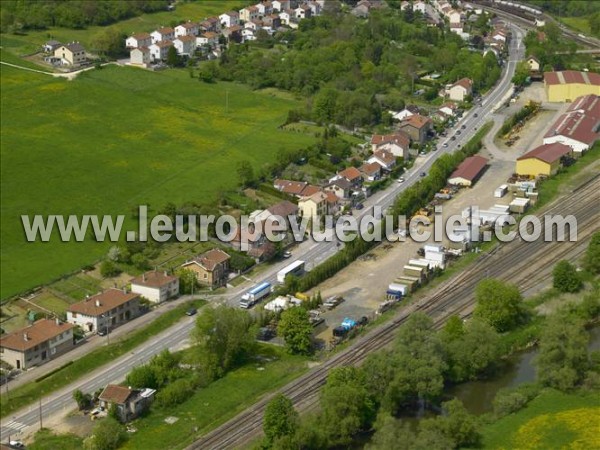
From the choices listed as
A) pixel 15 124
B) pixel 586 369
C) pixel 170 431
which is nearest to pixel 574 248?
pixel 586 369

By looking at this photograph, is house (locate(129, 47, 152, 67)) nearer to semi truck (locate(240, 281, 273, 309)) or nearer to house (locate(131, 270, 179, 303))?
house (locate(131, 270, 179, 303))

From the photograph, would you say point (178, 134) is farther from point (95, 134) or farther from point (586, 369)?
point (586, 369)

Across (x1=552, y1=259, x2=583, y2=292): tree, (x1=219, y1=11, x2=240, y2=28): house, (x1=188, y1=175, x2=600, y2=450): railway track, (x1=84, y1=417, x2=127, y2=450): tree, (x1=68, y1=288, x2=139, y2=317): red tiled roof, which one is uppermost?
(x1=552, y1=259, x2=583, y2=292): tree

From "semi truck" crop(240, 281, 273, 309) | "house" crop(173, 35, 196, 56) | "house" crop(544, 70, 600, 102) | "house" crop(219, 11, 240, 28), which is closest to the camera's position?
"semi truck" crop(240, 281, 273, 309)

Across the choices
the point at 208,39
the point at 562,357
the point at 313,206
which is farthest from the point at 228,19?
the point at 562,357

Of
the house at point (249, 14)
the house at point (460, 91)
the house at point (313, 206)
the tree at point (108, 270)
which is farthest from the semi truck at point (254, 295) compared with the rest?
the house at point (249, 14)

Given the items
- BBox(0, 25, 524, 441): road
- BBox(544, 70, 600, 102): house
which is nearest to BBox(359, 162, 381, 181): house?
BBox(0, 25, 524, 441): road

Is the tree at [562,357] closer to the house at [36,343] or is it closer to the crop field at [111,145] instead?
the house at [36,343]
